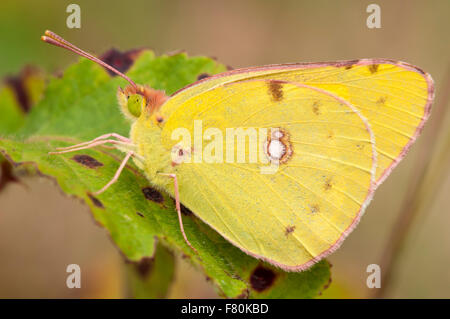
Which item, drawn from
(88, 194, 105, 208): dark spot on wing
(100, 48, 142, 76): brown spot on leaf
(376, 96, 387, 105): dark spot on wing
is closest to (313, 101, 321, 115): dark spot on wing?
(376, 96, 387, 105): dark spot on wing

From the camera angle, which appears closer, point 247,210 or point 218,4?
point 247,210

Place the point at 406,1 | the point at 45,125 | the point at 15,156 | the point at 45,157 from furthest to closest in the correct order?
the point at 406,1 → the point at 45,125 → the point at 45,157 → the point at 15,156

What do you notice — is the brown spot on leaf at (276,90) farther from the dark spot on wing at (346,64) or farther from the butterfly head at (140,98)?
the butterfly head at (140,98)

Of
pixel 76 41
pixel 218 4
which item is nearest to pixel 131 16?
pixel 76 41

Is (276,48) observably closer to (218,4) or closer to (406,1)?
(218,4)
